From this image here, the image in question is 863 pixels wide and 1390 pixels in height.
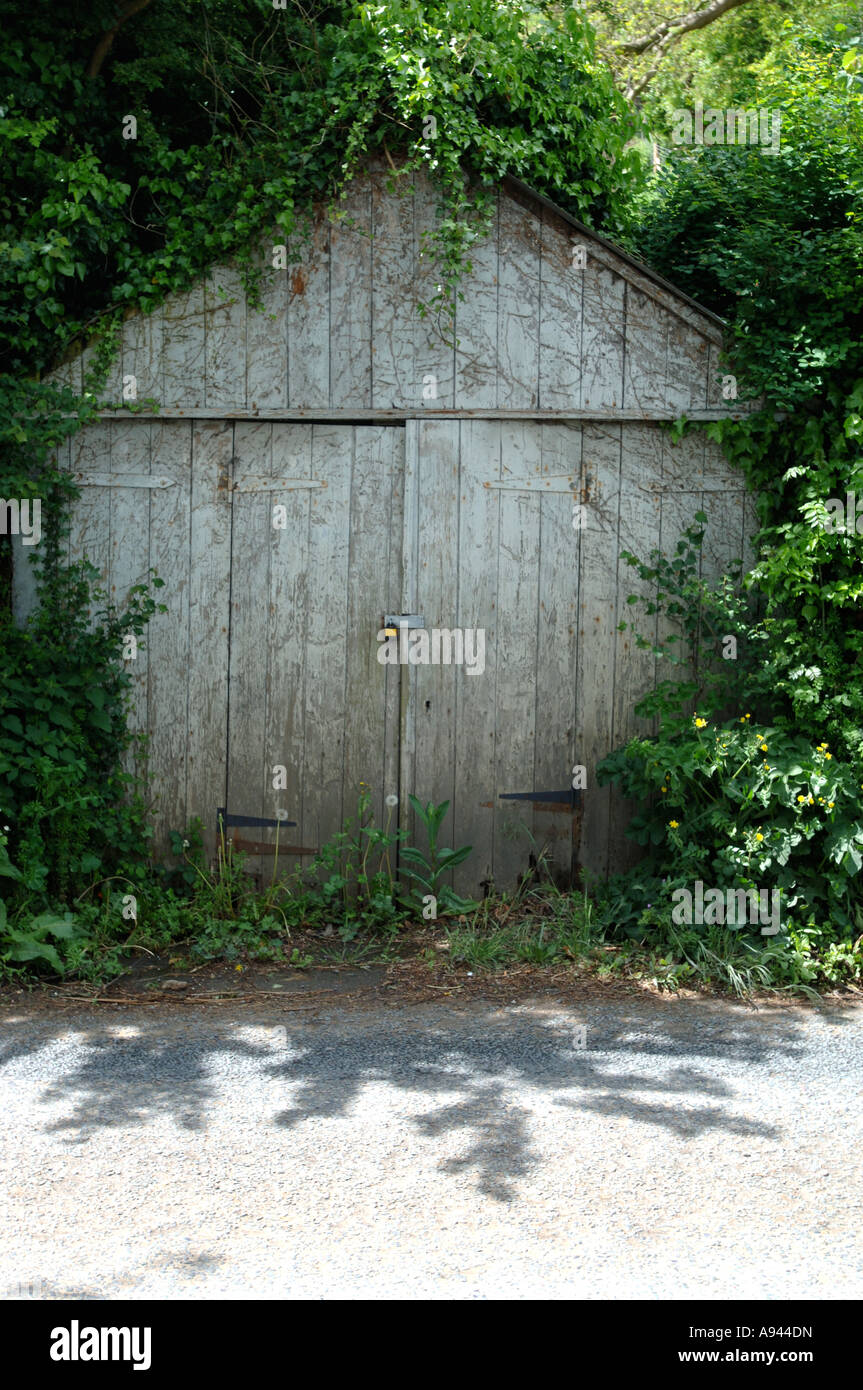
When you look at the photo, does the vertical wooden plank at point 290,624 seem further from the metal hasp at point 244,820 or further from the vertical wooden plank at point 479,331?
the vertical wooden plank at point 479,331

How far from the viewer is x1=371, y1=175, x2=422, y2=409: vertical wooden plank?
611 centimetres

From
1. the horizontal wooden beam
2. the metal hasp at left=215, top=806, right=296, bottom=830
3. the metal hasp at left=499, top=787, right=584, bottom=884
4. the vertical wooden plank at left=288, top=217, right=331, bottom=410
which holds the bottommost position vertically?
the metal hasp at left=215, top=806, right=296, bottom=830

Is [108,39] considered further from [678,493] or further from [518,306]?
[678,493]

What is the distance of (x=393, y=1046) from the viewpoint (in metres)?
4.63

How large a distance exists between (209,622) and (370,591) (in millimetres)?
Result: 881

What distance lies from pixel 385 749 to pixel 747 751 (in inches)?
75.6

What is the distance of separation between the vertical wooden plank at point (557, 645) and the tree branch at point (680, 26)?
9801mm

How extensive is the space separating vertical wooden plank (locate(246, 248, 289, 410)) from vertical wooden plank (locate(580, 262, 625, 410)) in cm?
157

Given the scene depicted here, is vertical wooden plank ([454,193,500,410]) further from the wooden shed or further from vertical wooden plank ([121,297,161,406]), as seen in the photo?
vertical wooden plank ([121,297,161,406])

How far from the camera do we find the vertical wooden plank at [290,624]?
6234 millimetres

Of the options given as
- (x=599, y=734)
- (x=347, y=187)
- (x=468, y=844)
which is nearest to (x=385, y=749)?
(x=468, y=844)

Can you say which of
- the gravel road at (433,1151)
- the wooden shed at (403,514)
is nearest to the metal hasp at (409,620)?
the wooden shed at (403,514)

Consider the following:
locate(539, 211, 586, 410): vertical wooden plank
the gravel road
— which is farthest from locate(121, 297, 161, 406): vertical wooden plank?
the gravel road

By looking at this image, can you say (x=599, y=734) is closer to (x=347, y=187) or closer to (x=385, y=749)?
(x=385, y=749)
